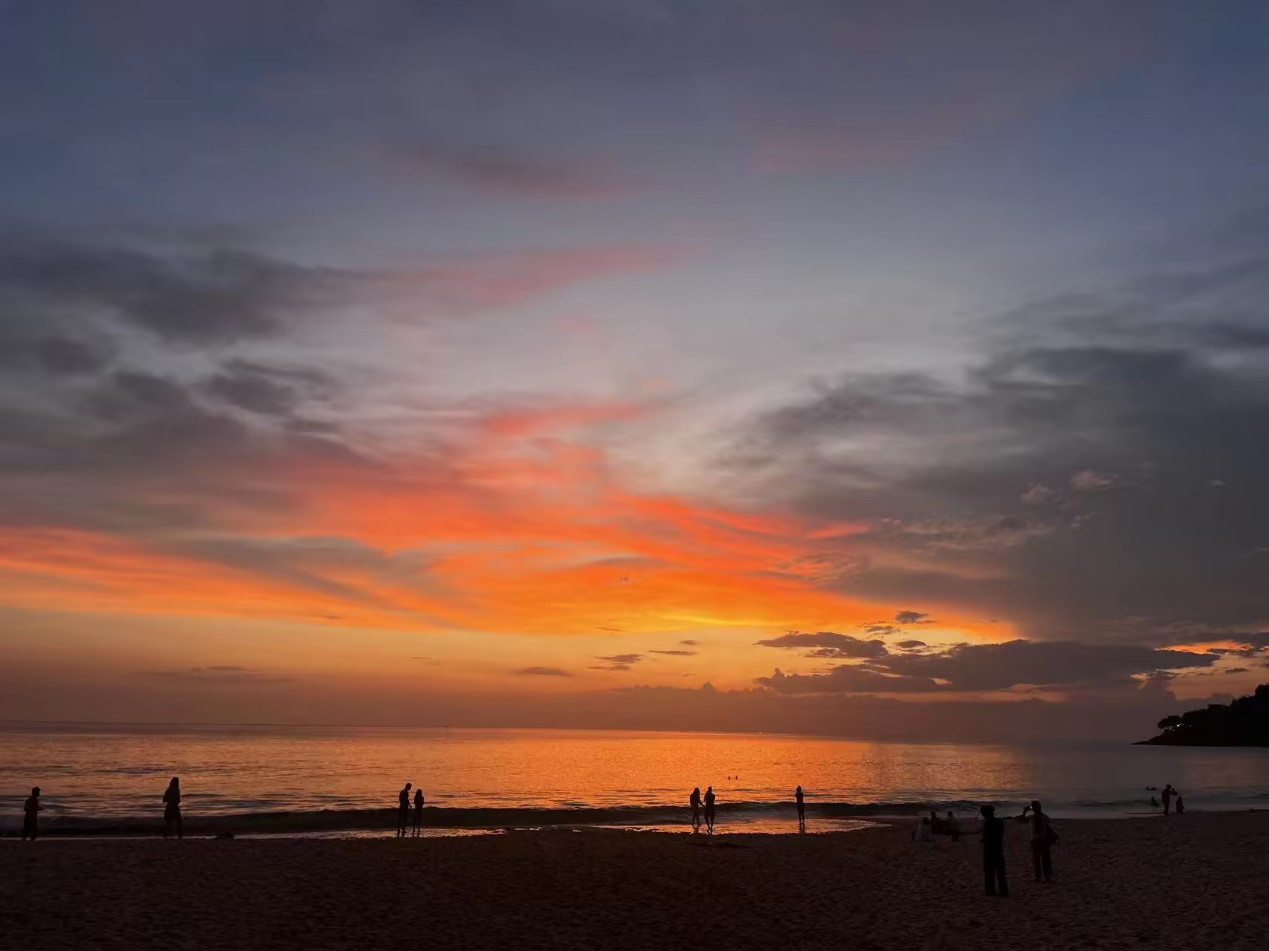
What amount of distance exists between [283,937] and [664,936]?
729cm

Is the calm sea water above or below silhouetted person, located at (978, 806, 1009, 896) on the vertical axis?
below

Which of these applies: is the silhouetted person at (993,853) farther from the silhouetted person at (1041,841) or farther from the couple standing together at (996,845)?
the silhouetted person at (1041,841)

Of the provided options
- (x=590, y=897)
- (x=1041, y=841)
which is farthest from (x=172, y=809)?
(x=1041, y=841)

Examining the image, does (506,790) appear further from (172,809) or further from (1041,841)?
(1041,841)

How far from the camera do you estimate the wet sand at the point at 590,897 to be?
17.2 metres

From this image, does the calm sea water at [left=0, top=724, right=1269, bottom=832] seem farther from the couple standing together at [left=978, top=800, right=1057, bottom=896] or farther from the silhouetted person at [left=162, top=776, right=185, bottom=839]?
the couple standing together at [left=978, top=800, right=1057, bottom=896]

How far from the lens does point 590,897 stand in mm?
21984

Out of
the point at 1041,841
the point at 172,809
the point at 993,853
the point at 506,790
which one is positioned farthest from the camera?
the point at 506,790

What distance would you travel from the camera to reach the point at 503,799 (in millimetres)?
77688

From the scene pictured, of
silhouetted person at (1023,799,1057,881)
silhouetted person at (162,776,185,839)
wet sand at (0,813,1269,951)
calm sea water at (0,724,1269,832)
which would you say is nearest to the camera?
wet sand at (0,813,1269,951)

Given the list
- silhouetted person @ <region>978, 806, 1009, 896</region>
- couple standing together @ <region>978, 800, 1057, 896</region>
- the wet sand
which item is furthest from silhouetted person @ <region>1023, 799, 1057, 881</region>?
silhouetted person @ <region>978, 806, 1009, 896</region>

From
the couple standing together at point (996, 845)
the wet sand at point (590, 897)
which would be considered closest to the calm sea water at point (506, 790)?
the wet sand at point (590, 897)

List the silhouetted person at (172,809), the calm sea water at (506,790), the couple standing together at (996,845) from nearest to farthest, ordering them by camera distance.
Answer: the couple standing together at (996,845)
the silhouetted person at (172,809)
the calm sea water at (506,790)

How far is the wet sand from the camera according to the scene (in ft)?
56.5
